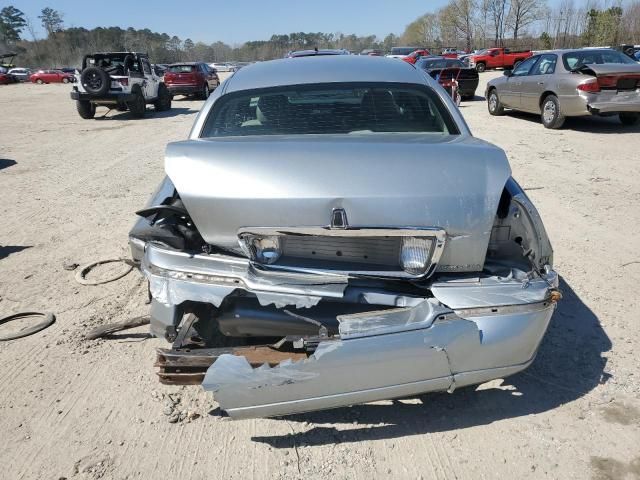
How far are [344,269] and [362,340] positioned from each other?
348 mm

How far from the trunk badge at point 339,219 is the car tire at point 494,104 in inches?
467

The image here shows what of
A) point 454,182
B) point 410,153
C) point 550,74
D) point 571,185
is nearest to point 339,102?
point 410,153

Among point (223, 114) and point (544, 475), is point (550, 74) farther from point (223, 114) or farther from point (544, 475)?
point (544, 475)

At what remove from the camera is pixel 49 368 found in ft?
9.67

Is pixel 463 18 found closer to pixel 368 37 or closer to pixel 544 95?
pixel 368 37

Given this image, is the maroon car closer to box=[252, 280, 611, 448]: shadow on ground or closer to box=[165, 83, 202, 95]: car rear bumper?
box=[165, 83, 202, 95]: car rear bumper

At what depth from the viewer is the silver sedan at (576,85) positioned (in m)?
9.16

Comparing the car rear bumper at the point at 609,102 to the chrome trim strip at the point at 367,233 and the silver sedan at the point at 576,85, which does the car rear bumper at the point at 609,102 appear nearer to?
the silver sedan at the point at 576,85

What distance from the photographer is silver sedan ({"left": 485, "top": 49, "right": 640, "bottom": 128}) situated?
9.16 m

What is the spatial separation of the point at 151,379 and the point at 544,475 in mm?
2045

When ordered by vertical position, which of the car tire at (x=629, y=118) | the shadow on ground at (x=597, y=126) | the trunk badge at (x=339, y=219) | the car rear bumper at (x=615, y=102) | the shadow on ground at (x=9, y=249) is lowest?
the shadow on ground at (x=597, y=126)

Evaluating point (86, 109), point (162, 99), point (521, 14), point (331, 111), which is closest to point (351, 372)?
point (331, 111)

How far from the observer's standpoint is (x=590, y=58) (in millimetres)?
9914

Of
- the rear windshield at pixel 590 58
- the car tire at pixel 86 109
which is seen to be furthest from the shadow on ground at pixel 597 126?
the car tire at pixel 86 109
